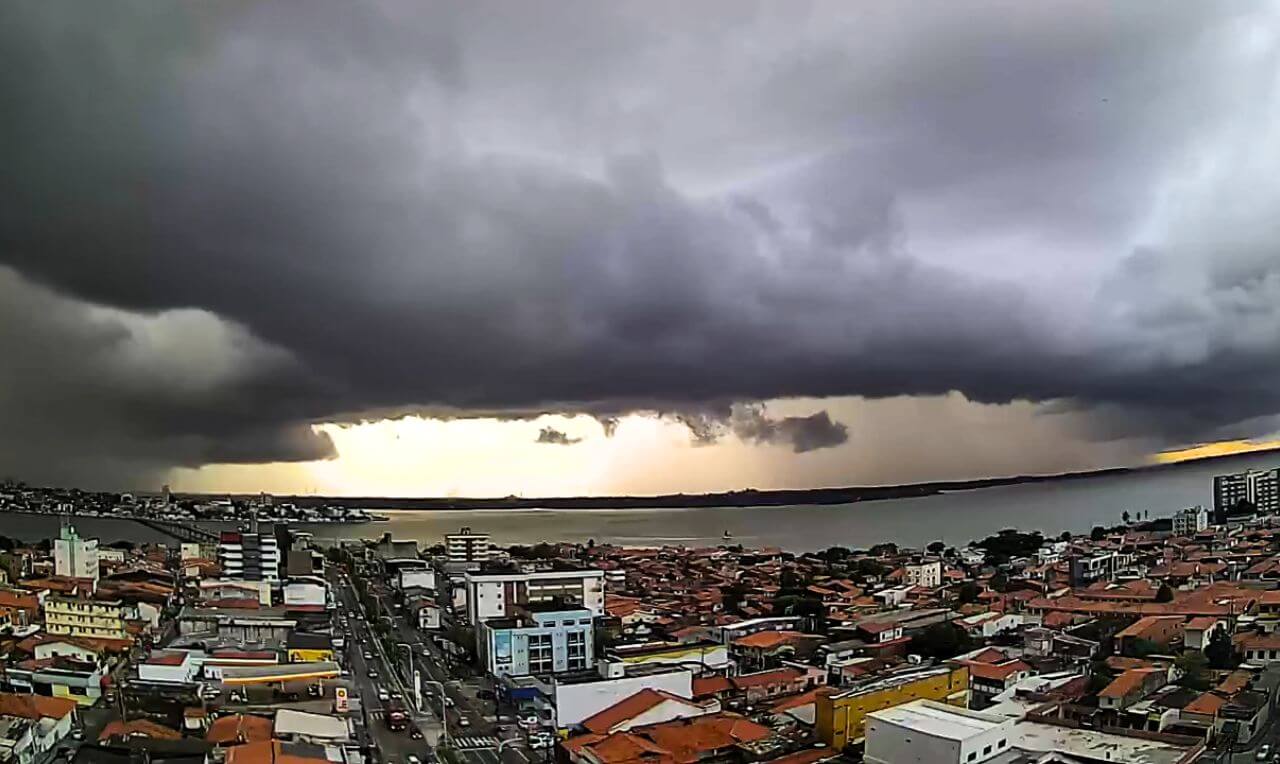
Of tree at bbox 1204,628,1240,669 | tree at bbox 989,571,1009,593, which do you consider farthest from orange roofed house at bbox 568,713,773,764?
tree at bbox 989,571,1009,593

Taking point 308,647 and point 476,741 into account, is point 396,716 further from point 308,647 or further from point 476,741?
point 308,647

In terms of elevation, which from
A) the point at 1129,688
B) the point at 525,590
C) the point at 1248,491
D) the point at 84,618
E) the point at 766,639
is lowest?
the point at 766,639

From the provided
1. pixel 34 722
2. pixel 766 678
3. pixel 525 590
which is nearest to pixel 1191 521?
pixel 766 678

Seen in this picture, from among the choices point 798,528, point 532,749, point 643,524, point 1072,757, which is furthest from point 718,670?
point 798,528

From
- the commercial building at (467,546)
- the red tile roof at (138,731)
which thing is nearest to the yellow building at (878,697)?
the red tile roof at (138,731)

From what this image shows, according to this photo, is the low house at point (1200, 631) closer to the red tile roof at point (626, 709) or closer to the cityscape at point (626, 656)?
the cityscape at point (626, 656)

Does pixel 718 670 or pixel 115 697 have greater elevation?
pixel 115 697

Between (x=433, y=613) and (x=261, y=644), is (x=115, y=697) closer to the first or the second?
(x=261, y=644)

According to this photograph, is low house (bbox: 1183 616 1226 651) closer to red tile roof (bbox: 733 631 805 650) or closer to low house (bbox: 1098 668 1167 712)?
low house (bbox: 1098 668 1167 712)
